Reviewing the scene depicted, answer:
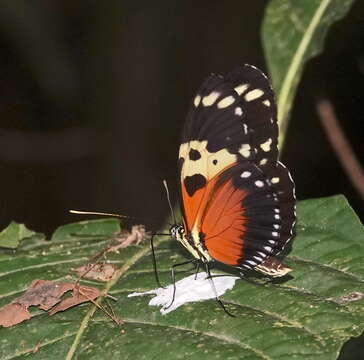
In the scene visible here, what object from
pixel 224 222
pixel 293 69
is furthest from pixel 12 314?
pixel 293 69

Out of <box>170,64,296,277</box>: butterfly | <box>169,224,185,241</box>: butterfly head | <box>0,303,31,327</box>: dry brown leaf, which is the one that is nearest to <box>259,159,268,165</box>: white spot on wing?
<box>170,64,296,277</box>: butterfly

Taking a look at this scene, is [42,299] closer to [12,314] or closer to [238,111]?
[12,314]

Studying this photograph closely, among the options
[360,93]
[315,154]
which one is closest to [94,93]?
[315,154]

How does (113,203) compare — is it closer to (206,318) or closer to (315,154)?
(315,154)

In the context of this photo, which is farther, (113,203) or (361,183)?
(113,203)

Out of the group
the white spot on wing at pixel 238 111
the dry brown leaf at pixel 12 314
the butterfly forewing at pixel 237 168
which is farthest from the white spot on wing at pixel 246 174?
the dry brown leaf at pixel 12 314

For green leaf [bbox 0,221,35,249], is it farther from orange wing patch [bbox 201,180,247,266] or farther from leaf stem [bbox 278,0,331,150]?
leaf stem [bbox 278,0,331,150]
